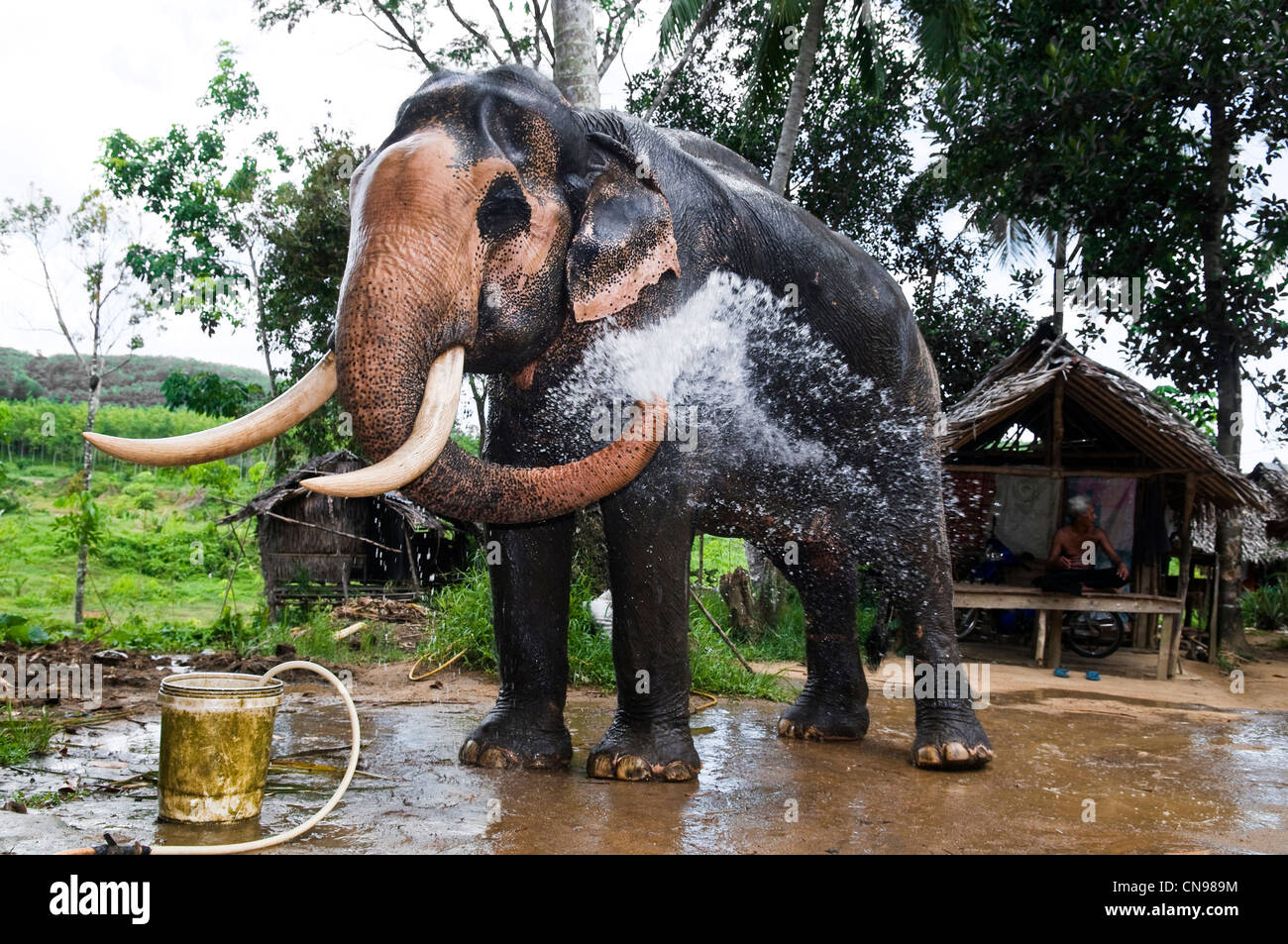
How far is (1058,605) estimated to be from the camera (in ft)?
31.9

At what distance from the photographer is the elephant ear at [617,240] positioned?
12.8 ft

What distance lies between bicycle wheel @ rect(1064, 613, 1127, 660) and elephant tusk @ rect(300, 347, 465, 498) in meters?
8.87

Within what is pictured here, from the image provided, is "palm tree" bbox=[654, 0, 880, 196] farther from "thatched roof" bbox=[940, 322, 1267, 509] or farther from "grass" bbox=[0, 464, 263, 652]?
"grass" bbox=[0, 464, 263, 652]

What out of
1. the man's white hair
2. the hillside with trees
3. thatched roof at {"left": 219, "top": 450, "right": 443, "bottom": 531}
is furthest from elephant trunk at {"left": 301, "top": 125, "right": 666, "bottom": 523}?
the hillside with trees

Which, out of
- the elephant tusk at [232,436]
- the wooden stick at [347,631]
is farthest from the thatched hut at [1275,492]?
the elephant tusk at [232,436]

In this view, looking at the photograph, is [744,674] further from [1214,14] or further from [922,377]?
[1214,14]

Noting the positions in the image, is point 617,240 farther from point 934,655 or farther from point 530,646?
point 934,655

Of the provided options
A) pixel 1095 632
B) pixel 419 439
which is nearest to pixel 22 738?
pixel 419 439

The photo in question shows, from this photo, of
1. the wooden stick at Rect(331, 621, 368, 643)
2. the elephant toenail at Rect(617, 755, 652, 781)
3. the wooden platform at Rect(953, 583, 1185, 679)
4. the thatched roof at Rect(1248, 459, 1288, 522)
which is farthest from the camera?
the thatched roof at Rect(1248, 459, 1288, 522)

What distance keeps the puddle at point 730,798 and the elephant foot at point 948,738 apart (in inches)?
3.2

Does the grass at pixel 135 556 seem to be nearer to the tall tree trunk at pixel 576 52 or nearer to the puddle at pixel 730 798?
the tall tree trunk at pixel 576 52

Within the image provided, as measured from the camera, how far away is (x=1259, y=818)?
3838 mm

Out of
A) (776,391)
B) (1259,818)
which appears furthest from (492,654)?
(1259,818)

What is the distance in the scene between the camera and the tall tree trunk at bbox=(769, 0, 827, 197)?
1122 centimetres
